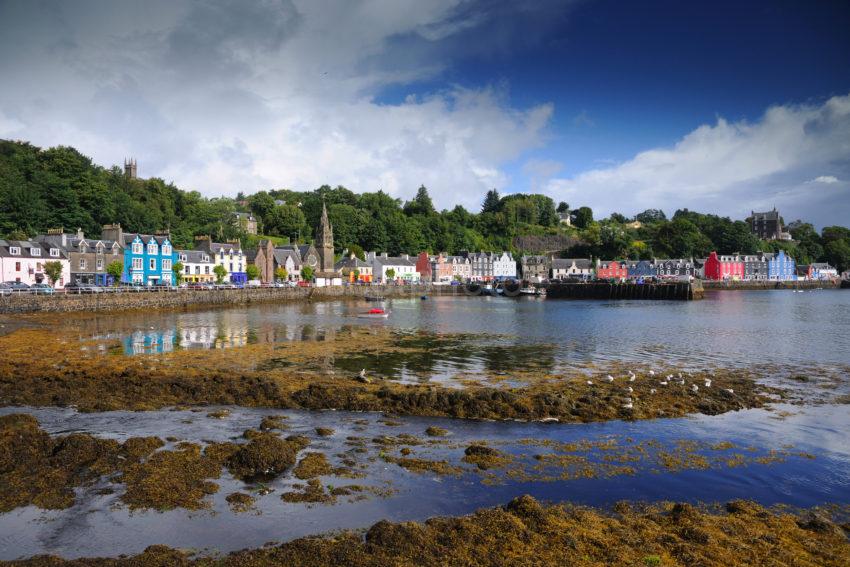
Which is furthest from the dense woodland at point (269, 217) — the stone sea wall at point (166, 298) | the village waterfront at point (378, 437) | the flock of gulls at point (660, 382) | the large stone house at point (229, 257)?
the flock of gulls at point (660, 382)

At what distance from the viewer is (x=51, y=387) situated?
20.9 metres

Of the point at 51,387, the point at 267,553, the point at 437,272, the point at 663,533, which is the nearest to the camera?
the point at 267,553

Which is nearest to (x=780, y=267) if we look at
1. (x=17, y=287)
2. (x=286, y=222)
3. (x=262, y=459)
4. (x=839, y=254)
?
(x=839, y=254)

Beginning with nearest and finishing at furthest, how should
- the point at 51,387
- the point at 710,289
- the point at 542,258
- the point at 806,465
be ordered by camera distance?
the point at 806,465, the point at 51,387, the point at 710,289, the point at 542,258

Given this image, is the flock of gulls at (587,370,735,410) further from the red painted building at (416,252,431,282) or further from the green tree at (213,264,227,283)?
the red painted building at (416,252,431,282)

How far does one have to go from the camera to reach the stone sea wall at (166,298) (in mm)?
51281

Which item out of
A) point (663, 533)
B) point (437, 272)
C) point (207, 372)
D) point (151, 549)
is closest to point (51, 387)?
point (207, 372)

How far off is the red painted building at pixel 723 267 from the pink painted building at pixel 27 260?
150625 millimetres

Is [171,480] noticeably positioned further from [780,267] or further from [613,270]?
[780,267]

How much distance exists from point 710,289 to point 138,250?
126m

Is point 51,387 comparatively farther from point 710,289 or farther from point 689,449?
point 710,289

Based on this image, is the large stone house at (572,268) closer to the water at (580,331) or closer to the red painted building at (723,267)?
the red painted building at (723,267)

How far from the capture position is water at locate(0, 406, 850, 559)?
995 centimetres

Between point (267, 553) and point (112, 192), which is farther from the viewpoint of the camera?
point (112, 192)
